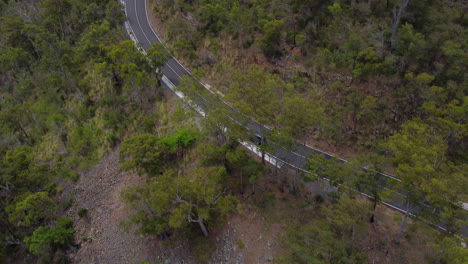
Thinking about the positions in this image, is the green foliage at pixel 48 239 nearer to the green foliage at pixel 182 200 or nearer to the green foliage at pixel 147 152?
the green foliage at pixel 147 152

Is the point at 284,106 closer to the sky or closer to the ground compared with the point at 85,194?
closer to the sky

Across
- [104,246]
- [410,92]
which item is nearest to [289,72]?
[410,92]

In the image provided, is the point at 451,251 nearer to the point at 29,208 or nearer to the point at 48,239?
the point at 48,239

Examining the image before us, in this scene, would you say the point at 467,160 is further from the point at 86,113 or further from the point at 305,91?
the point at 86,113

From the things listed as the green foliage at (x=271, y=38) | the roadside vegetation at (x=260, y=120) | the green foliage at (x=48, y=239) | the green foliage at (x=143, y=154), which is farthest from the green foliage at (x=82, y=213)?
the green foliage at (x=271, y=38)

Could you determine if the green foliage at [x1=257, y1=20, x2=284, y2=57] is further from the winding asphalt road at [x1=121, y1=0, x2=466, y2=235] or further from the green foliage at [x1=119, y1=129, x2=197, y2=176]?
the green foliage at [x1=119, y1=129, x2=197, y2=176]

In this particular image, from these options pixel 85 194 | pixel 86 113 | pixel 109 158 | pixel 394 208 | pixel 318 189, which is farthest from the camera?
pixel 86 113

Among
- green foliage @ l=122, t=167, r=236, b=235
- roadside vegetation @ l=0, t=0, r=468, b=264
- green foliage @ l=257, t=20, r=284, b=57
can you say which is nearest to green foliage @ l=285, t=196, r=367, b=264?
roadside vegetation @ l=0, t=0, r=468, b=264

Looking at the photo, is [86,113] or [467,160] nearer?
[467,160]
